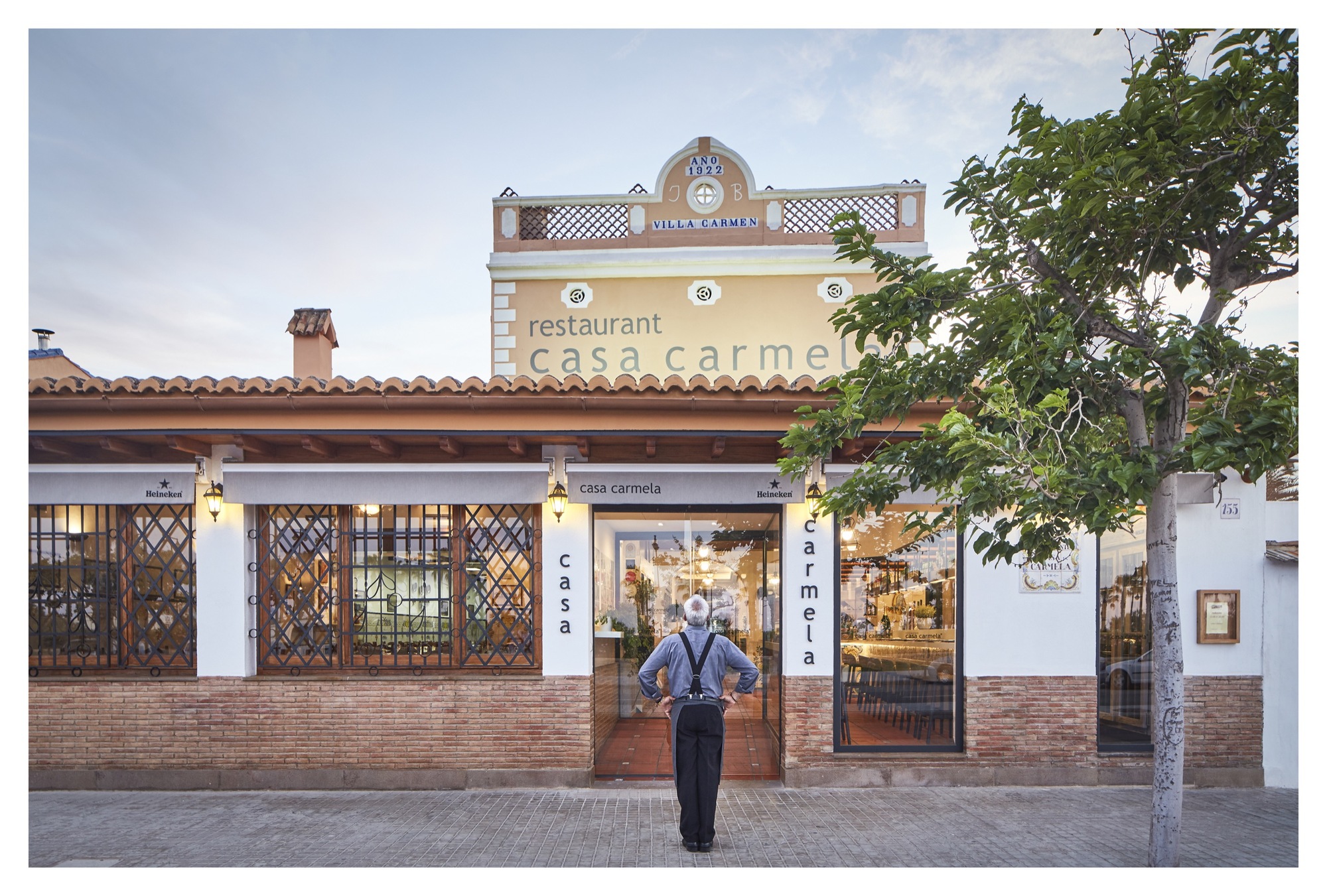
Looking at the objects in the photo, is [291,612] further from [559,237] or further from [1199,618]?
[1199,618]

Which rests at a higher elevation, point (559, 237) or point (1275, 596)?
point (559, 237)

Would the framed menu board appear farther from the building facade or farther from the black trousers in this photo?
the black trousers

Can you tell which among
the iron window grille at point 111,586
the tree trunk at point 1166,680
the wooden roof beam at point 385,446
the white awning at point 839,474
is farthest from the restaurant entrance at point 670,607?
the iron window grille at point 111,586

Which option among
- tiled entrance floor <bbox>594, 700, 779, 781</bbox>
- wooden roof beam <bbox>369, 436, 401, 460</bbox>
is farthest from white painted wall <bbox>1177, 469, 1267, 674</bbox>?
wooden roof beam <bbox>369, 436, 401, 460</bbox>

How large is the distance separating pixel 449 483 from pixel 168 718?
3.33m

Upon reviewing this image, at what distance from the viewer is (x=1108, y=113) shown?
363 cm

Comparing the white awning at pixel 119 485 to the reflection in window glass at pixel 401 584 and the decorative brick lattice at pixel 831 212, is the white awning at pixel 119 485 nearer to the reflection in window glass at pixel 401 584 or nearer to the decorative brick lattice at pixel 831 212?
the reflection in window glass at pixel 401 584

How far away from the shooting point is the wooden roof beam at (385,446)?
600 centimetres

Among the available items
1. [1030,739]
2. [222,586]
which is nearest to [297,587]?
[222,586]

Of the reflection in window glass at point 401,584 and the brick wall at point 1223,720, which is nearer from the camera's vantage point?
the brick wall at point 1223,720

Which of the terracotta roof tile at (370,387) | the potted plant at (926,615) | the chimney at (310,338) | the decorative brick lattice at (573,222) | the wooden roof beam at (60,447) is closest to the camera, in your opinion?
the terracotta roof tile at (370,387)

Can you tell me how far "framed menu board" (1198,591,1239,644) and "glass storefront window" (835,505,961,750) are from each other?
7.34 feet

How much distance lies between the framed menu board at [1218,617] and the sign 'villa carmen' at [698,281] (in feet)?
18.4

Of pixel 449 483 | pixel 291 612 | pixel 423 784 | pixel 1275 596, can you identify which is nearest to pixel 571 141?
pixel 449 483
